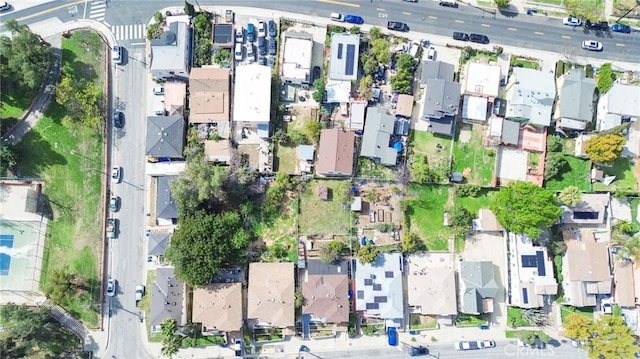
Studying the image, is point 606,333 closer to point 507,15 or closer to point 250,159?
point 507,15

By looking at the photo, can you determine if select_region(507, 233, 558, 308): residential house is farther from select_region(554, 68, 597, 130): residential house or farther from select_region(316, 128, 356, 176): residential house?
select_region(316, 128, 356, 176): residential house

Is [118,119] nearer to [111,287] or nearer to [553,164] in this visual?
[111,287]

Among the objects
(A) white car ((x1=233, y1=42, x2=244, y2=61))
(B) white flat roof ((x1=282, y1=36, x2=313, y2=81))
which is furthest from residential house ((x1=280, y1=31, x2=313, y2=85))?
(A) white car ((x1=233, y1=42, x2=244, y2=61))

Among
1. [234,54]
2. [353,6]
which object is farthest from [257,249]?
[353,6]

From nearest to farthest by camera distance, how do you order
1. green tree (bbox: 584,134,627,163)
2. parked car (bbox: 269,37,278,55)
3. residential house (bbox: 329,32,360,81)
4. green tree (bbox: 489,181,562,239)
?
green tree (bbox: 489,181,562,239)
green tree (bbox: 584,134,627,163)
residential house (bbox: 329,32,360,81)
parked car (bbox: 269,37,278,55)

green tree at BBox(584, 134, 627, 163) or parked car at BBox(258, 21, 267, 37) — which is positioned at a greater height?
parked car at BBox(258, 21, 267, 37)

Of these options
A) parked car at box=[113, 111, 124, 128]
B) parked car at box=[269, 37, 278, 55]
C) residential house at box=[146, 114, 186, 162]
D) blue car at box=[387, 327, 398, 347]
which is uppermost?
parked car at box=[269, 37, 278, 55]
